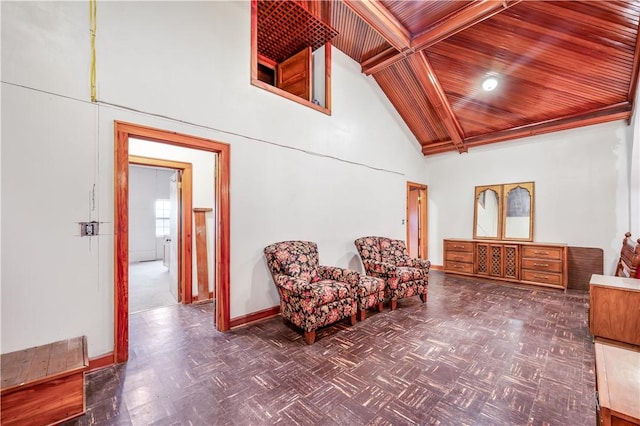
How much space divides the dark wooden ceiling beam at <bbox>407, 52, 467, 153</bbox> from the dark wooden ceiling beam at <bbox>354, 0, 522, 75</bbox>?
218mm

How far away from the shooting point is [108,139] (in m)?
2.34

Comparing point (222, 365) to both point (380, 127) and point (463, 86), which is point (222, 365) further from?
point (463, 86)

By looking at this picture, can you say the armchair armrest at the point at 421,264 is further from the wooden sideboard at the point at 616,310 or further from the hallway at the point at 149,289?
the hallway at the point at 149,289

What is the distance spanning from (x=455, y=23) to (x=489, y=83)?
1541 millimetres

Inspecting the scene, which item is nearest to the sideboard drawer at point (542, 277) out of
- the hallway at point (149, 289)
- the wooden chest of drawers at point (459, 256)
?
the wooden chest of drawers at point (459, 256)

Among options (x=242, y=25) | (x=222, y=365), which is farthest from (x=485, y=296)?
(x=242, y=25)

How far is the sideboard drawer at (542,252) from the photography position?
470 cm

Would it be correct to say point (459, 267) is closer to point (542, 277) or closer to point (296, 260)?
point (542, 277)

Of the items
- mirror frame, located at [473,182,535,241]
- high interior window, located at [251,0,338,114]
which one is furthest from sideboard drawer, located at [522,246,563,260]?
high interior window, located at [251,0,338,114]

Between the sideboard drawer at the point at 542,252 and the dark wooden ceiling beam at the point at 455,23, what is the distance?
3980mm

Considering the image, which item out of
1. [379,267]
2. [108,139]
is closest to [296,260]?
[379,267]

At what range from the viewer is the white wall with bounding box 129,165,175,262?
27.1 feet

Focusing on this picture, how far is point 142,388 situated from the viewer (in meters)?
2.00

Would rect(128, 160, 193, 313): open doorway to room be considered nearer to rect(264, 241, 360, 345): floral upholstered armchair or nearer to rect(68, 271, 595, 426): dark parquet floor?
rect(68, 271, 595, 426): dark parquet floor
